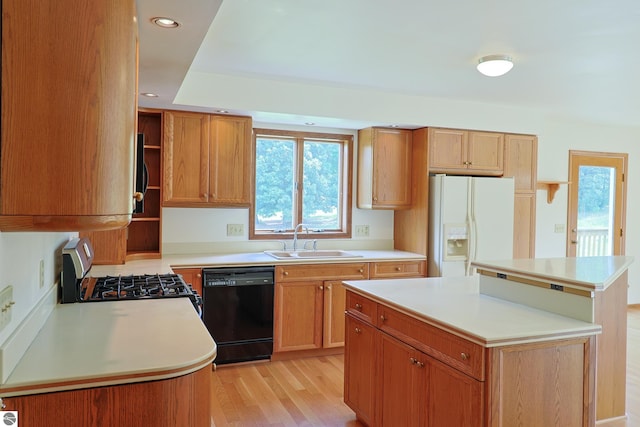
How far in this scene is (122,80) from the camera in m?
1.36

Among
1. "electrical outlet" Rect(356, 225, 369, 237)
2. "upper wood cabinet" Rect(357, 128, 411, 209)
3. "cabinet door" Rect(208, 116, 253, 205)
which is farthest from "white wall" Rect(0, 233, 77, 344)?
"electrical outlet" Rect(356, 225, 369, 237)

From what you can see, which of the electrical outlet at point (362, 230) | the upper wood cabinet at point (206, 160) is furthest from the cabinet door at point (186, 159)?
the electrical outlet at point (362, 230)

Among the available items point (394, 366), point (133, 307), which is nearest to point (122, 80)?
point (133, 307)

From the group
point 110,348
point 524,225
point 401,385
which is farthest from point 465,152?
point 110,348

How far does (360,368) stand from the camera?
2.74 metres

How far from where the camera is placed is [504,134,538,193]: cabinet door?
15.8 feet

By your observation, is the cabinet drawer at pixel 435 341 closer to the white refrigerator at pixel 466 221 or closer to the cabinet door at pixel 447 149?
the white refrigerator at pixel 466 221

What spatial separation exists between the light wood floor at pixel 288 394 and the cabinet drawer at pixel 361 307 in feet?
2.32

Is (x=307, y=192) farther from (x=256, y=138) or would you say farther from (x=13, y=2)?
(x=13, y=2)

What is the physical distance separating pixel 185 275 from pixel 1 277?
7.78 feet

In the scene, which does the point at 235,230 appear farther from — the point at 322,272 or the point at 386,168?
the point at 386,168

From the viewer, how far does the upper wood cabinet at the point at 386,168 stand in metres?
4.54

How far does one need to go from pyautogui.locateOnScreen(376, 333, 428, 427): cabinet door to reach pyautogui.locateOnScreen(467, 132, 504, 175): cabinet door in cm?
274

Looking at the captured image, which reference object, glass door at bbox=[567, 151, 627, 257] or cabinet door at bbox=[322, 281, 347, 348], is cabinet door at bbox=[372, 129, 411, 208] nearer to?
cabinet door at bbox=[322, 281, 347, 348]
